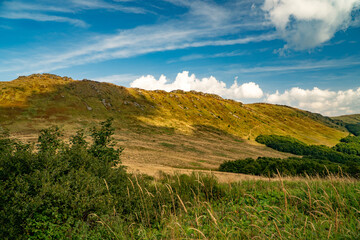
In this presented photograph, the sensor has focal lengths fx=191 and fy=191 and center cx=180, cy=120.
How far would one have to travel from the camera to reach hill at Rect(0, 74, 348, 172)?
66812 millimetres

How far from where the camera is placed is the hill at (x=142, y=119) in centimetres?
6681

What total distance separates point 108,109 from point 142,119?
785 inches

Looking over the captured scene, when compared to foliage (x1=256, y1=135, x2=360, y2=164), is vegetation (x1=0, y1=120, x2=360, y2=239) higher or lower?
higher

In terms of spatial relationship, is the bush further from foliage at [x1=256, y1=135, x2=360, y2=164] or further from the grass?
foliage at [x1=256, y1=135, x2=360, y2=164]

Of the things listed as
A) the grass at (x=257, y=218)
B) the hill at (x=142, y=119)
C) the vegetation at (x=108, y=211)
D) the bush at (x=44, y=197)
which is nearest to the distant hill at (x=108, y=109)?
the hill at (x=142, y=119)

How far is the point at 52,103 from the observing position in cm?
9488

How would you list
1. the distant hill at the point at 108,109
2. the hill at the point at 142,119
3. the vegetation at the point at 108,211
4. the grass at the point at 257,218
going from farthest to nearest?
1. the distant hill at the point at 108,109
2. the hill at the point at 142,119
3. the vegetation at the point at 108,211
4. the grass at the point at 257,218

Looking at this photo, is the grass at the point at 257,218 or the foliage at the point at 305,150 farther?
the foliage at the point at 305,150

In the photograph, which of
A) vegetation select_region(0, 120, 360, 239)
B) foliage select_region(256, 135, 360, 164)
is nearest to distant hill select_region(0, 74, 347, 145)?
foliage select_region(256, 135, 360, 164)

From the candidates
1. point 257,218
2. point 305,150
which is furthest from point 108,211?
point 305,150

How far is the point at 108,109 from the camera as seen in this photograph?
10694cm

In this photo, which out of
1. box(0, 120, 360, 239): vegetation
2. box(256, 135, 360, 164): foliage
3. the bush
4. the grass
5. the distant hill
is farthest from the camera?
box(256, 135, 360, 164): foliage

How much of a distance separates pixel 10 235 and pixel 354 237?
9.60 meters

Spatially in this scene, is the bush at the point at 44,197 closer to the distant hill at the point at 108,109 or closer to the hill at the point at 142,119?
the hill at the point at 142,119
